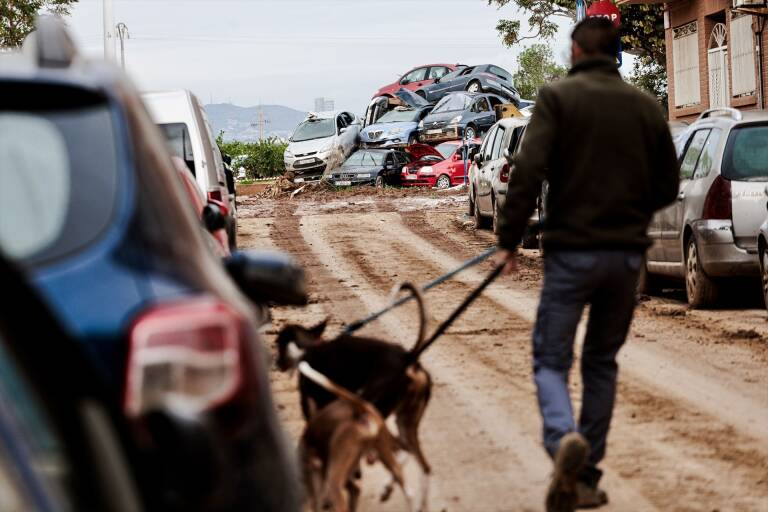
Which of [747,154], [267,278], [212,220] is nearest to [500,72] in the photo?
[747,154]

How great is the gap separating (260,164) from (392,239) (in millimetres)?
34922

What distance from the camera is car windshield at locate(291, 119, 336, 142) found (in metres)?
41.8

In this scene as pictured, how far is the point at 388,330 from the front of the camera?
12.8 metres

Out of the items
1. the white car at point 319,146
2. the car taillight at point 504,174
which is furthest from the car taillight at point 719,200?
the white car at point 319,146

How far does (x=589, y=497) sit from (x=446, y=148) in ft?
110

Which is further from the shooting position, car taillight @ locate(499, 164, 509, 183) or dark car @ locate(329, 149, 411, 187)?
dark car @ locate(329, 149, 411, 187)

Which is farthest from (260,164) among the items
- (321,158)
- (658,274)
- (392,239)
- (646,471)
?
(646,471)

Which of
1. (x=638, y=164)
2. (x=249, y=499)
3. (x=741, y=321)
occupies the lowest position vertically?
(x=741, y=321)

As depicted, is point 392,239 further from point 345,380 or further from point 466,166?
point 345,380

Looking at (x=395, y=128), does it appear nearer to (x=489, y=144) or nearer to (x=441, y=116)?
(x=441, y=116)

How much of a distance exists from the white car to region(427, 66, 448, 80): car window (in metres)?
4.69

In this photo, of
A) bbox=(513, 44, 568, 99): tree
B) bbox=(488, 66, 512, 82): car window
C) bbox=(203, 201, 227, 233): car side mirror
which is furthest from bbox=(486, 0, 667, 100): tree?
bbox=(513, 44, 568, 99): tree

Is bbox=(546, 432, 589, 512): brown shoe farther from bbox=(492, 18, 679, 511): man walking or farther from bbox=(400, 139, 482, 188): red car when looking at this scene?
bbox=(400, 139, 482, 188): red car

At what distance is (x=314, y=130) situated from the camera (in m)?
42.2
